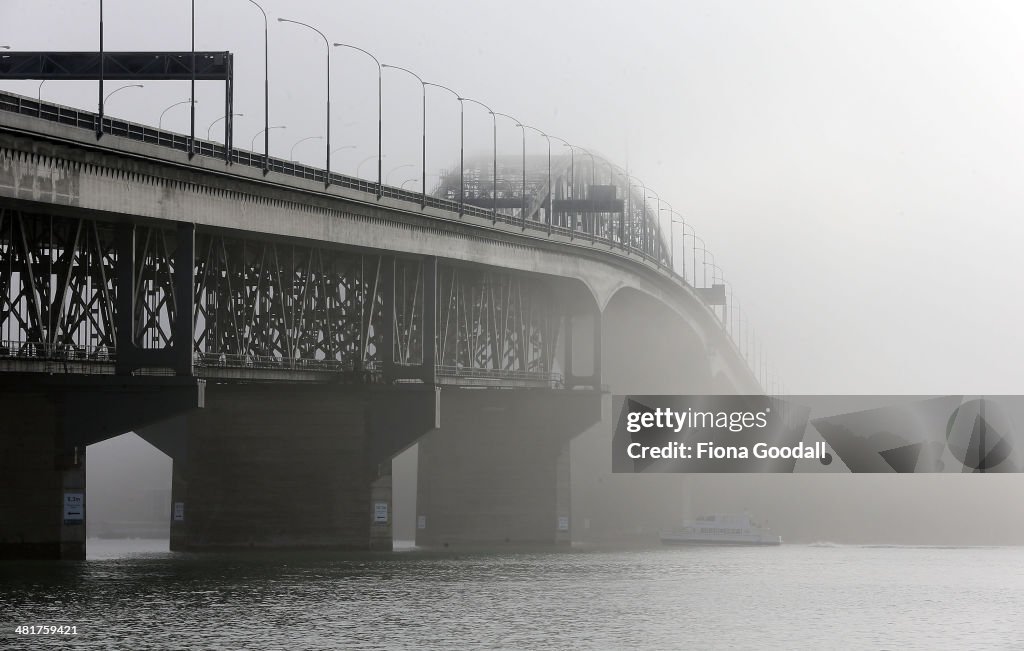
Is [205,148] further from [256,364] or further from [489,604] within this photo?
[489,604]

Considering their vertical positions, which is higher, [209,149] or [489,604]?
[209,149]

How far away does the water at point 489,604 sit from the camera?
51969mm

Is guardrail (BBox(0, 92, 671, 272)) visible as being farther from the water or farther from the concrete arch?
the concrete arch

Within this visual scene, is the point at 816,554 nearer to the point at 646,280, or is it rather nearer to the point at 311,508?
the point at 646,280

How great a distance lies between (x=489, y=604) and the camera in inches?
2452

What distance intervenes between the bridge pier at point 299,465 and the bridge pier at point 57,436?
15832 mm

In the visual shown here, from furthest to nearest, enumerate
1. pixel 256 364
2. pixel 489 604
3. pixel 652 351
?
pixel 652 351 < pixel 256 364 < pixel 489 604

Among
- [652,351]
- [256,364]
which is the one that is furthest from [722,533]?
[256,364]

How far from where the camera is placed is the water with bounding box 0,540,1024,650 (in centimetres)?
5197

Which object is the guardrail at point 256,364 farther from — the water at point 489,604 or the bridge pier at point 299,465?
the water at point 489,604

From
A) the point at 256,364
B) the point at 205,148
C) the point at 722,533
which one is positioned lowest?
the point at 722,533

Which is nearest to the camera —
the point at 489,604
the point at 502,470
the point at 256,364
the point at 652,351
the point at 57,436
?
the point at 489,604

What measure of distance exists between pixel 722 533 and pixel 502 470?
40.2 meters

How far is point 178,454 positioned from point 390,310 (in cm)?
1407
